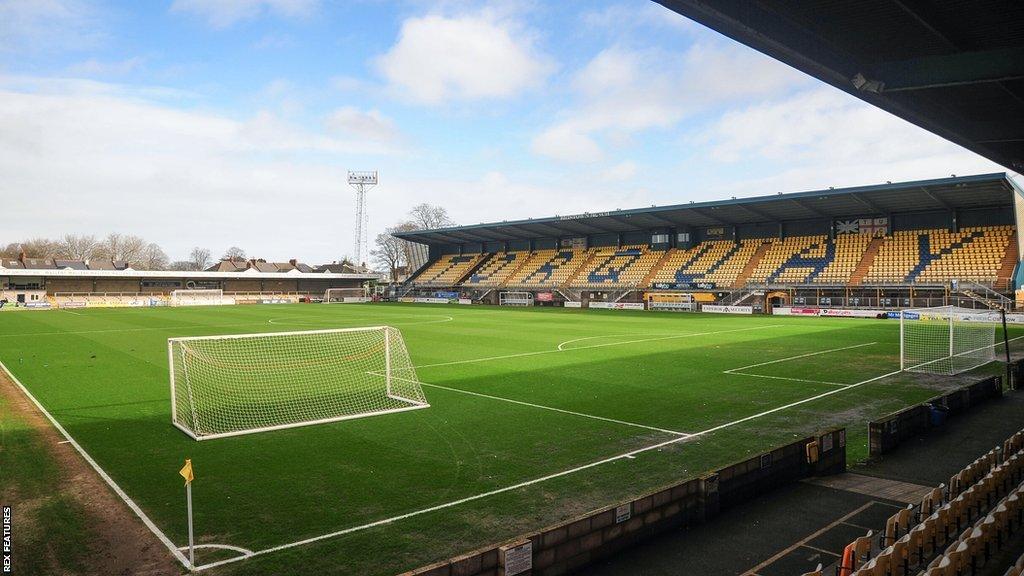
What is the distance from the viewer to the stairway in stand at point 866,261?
46.8 meters

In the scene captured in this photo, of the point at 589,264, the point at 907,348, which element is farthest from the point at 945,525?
the point at 589,264

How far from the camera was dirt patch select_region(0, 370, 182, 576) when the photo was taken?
685 centimetres

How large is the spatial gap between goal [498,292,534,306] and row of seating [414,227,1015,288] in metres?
1.12

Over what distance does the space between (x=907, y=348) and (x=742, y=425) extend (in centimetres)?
1546

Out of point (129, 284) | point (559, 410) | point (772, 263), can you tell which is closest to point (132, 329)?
point (559, 410)

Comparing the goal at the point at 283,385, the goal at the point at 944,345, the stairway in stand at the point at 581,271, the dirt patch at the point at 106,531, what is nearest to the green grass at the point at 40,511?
the dirt patch at the point at 106,531

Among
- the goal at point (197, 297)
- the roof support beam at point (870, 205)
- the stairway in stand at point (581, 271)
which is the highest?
the roof support beam at point (870, 205)

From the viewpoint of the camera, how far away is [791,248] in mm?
53906

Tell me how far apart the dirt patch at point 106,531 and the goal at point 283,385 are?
87.1 inches

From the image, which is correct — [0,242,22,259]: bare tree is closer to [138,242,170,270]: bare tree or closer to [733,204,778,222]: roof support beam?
[138,242,170,270]: bare tree

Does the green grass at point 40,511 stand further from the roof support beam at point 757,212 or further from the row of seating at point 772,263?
the roof support beam at point 757,212

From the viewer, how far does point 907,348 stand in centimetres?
Result: 2422

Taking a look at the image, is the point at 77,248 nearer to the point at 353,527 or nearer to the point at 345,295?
the point at 345,295

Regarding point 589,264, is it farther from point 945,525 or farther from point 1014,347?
point 945,525
